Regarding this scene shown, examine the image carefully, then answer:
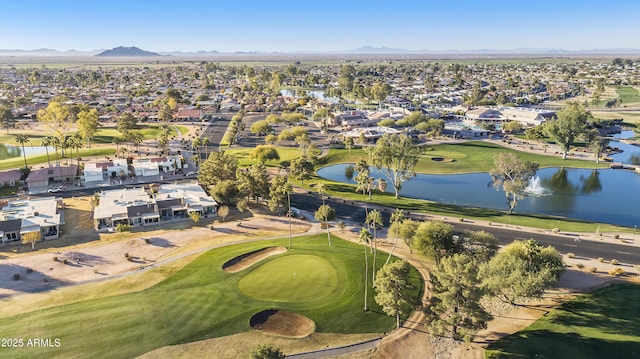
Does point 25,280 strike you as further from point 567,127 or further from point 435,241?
point 567,127

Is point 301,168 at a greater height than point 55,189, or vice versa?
point 301,168

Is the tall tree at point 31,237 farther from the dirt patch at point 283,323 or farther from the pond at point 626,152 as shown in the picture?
the pond at point 626,152

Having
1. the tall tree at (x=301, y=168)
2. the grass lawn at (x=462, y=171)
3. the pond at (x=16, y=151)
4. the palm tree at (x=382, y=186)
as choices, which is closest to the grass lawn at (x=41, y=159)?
the pond at (x=16, y=151)

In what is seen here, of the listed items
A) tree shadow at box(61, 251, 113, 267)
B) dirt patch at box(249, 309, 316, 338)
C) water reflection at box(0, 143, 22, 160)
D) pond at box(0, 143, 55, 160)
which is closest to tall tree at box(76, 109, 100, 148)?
pond at box(0, 143, 55, 160)

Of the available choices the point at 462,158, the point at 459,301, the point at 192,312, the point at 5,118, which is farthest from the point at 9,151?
the point at 459,301

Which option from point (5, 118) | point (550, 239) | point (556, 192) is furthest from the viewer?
point (5, 118)

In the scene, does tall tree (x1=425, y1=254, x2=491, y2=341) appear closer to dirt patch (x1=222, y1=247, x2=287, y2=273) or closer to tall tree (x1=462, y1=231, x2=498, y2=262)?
tall tree (x1=462, y1=231, x2=498, y2=262)

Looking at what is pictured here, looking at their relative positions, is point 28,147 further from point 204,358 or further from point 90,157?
point 204,358
